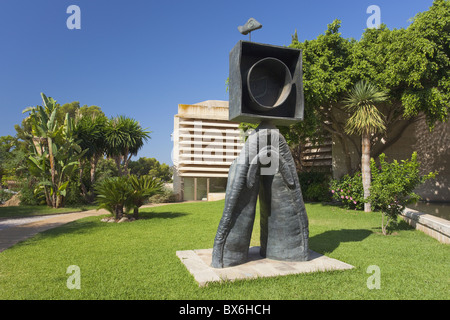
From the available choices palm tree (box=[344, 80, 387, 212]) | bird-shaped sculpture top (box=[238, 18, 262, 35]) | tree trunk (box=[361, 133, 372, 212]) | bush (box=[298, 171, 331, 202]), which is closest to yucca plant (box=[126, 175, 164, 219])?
bird-shaped sculpture top (box=[238, 18, 262, 35])

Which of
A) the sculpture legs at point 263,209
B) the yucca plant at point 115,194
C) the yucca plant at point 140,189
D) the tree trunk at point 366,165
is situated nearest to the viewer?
the sculpture legs at point 263,209

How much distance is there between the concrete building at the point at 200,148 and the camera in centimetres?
1892

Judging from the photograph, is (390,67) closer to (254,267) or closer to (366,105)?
(366,105)

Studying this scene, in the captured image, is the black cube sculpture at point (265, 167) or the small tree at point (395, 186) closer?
the black cube sculpture at point (265, 167)

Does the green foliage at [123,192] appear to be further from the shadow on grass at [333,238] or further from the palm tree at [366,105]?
the palm tree at [366,105]

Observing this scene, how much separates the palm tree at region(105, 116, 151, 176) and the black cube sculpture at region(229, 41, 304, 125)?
14.5m

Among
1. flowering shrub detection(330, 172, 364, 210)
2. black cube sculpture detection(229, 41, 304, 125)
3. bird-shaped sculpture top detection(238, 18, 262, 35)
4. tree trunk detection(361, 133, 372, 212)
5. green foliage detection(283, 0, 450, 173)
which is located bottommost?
flowering shrub detection(330, 172, 364, 210)

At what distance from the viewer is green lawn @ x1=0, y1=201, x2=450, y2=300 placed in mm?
3420

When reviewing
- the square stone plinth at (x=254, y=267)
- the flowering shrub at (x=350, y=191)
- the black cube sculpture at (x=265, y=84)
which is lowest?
the square stone plinth at (x=254, y=267)

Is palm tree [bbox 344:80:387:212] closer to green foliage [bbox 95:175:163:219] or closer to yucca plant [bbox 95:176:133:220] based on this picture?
green foliage [bbox 95:175:163:219]

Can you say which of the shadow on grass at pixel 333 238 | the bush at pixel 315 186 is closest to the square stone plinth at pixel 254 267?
the shadow on grass at pixel 333 238

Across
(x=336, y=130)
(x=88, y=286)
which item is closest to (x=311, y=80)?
(x=336, y=130)

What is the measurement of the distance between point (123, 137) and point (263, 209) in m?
15.0

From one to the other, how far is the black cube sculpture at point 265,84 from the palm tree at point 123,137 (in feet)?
47.7
